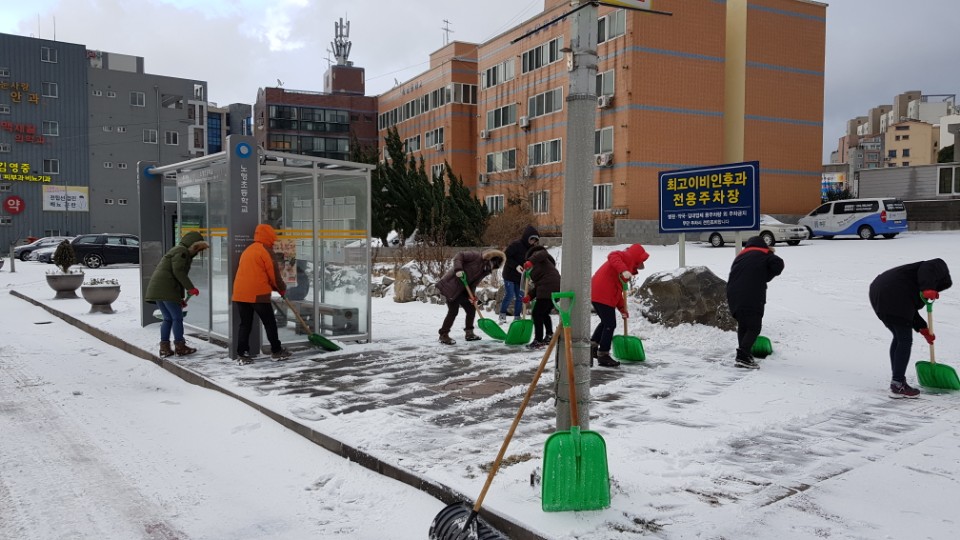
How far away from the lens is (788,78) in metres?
34.8

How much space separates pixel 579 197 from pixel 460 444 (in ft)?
7.30

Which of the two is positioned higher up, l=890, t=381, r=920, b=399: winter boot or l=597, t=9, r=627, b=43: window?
l=597, t=9, r=627, b=43: window

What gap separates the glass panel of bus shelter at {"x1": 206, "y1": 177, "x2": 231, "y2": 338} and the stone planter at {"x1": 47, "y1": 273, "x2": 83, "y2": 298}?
9.40 metres

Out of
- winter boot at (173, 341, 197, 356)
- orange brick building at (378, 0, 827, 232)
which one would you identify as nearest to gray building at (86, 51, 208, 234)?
orange brick building at (378, 0, 827, 232)

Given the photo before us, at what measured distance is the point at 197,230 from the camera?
1064 cm

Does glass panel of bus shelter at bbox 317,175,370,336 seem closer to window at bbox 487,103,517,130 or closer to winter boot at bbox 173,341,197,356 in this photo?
winter boot at bbox 173,341,197,356

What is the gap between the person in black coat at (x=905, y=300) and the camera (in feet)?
22.2

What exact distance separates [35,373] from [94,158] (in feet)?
174

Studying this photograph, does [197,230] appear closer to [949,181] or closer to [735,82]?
[735,82]

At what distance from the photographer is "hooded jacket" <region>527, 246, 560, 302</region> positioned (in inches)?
385

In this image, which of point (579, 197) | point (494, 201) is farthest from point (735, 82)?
point (579, 197)

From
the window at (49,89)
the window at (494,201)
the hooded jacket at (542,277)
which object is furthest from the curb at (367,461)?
the window at (49,89)

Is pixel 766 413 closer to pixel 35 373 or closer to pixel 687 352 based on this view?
pixel 687 352

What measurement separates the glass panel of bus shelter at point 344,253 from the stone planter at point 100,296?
662 centimetres
